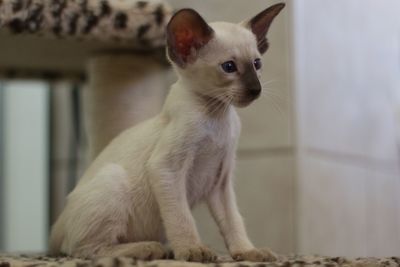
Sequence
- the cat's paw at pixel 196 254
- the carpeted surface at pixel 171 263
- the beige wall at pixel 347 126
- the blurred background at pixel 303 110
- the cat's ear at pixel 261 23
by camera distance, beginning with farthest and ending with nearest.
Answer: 1. the beige wall at pixel 347 126
2. the blurred background at pixel 303 110
3. the cat's ear at pixel 261 23
4. the cat's paw at pixel 196 254
5. the carpeted surface at pixel 171 263

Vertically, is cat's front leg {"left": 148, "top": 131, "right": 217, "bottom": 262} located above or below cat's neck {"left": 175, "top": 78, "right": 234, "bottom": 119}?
below

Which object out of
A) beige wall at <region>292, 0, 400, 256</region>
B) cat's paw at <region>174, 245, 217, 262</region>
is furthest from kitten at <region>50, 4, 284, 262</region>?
beige wall at <region>292, 0, 400, 256</region>

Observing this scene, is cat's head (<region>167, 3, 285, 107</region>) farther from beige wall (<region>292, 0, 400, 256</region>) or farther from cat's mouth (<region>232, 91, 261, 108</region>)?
beige wall (<region>292, 0, 400, 256</region>)

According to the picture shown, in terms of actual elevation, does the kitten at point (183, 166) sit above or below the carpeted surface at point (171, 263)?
above

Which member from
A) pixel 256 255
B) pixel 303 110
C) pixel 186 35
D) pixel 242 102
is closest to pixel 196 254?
pixel 256 255

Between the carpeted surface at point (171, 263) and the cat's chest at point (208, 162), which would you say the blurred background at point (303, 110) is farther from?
the carpeted surface at point (171, 263)

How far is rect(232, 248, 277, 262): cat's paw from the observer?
3.22ft

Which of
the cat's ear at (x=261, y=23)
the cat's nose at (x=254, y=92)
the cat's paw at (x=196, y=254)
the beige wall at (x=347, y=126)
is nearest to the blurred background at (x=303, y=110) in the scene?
the beige wall at (x=347, y=126)

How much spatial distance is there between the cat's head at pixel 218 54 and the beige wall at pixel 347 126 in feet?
1.94

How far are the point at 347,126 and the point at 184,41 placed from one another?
0.92m

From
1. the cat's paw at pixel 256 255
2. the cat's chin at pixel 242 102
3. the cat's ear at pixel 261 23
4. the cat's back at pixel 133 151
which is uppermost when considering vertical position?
the cat's ear at pixel 261 23

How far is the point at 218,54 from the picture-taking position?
3.33 ft

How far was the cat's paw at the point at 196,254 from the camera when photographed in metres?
0.95

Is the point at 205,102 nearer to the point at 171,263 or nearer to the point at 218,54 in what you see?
the point at 218,54
